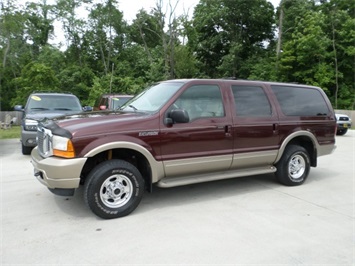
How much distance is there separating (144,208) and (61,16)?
35592 millimetres

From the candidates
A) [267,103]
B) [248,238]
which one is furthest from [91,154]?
[267,103]

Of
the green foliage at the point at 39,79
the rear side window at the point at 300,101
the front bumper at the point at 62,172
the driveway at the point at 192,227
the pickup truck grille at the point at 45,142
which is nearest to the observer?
the driveway at the point at 192,227

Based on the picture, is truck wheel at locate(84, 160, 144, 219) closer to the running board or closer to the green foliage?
the running board

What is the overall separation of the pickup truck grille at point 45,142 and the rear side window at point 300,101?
389 cm

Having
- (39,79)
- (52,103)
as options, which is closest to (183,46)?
(39,79)

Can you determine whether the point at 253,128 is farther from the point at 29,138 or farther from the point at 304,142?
the point at 29,138

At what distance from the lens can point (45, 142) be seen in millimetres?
4172

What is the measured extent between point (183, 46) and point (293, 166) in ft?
79.5

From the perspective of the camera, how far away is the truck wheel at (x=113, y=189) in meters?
3.93

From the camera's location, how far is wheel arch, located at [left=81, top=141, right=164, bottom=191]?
404 centimetres

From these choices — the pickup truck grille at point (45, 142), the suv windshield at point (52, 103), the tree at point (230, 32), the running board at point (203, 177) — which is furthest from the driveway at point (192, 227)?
the tree at point (230, 32)

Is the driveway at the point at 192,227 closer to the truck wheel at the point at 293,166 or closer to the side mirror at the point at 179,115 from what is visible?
the truck wheel at the point at 293,166

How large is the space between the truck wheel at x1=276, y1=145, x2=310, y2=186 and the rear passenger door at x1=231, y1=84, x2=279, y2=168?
330 millimetres

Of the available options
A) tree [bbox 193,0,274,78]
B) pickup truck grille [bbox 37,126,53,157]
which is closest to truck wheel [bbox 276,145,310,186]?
pickup truck grille [bbox 37,126,53,157]
